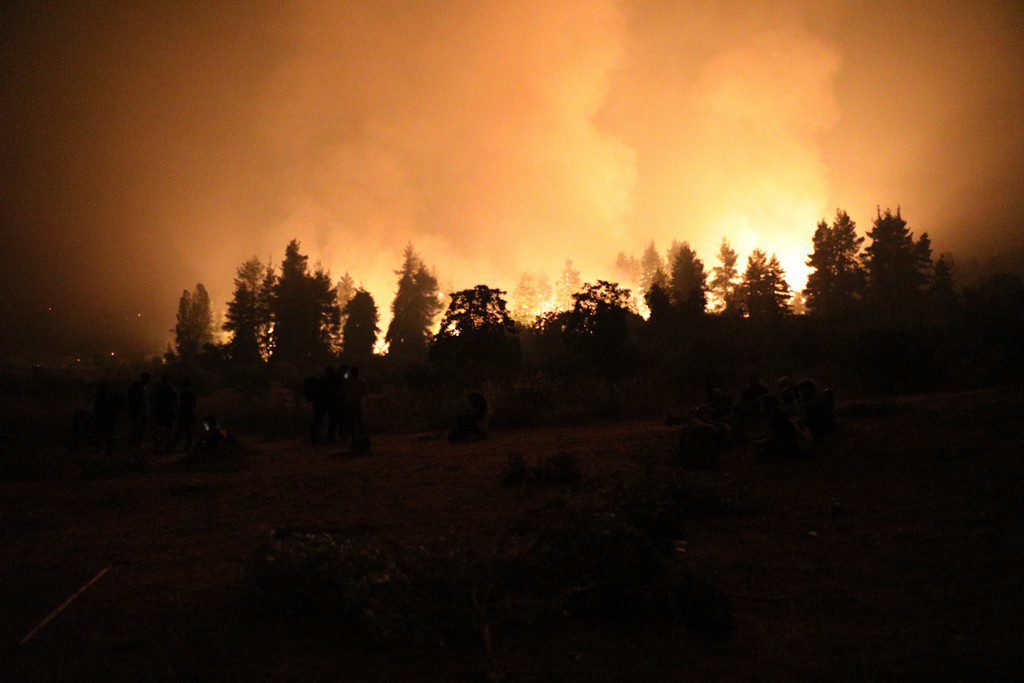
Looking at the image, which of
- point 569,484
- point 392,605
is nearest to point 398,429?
point 569,484

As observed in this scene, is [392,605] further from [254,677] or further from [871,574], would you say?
[871,574]

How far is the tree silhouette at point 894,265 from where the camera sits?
55.8m

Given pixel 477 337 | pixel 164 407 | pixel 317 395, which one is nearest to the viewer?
pixel 164 407

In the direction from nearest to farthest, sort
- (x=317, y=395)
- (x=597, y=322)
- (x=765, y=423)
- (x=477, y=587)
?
1. (x=477, y=587)
2. (x=765, y=423)
3. (x=317, y=395)
4. (x=597, y=322)

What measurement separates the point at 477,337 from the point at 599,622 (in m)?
26.8

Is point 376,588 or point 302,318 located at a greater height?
point 302,318

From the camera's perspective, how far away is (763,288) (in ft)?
176

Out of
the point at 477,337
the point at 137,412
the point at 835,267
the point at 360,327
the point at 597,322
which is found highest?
the point at 835,267

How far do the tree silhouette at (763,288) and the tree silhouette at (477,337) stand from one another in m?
29.4

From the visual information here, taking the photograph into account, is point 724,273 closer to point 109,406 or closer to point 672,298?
point 672,298

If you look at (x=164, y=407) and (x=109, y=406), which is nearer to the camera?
(x=109, y=406)

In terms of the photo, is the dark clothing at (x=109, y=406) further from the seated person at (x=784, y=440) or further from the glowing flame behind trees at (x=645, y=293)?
the glowing flame behind trees at (x=645, y=293)

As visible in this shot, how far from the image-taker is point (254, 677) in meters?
2.72

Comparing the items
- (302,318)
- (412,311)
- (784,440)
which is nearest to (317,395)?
(784,440)
